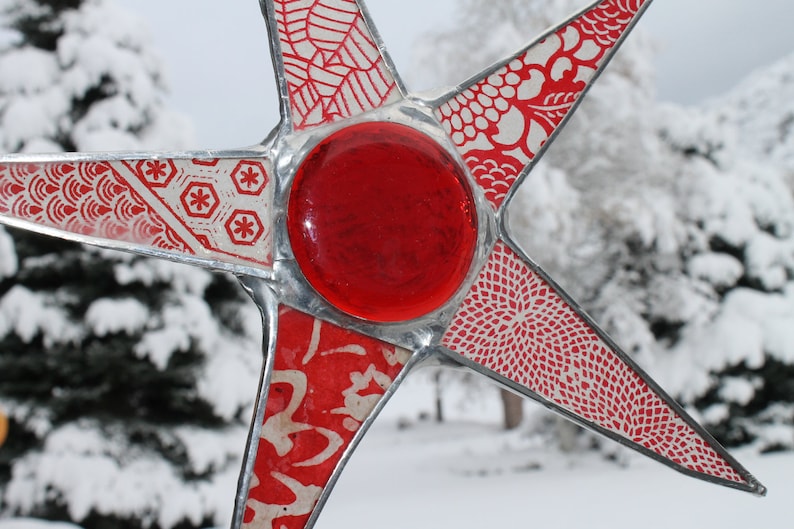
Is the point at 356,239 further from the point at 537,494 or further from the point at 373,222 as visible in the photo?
the point at 537,494

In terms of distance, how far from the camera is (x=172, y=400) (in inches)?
143

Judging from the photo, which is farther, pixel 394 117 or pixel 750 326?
pixel 750 326

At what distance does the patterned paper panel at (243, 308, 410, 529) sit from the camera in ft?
2.41

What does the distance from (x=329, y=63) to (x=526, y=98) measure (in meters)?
0.26

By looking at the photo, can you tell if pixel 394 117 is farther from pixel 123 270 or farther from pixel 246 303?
pixel 246 303

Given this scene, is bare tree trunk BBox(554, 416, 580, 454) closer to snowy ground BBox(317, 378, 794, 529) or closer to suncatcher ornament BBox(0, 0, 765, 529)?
snowy ground BBox(317, 378, 794, 529)

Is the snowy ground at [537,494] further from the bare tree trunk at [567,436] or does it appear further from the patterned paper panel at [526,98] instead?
the patterned paper panel at [526,98]

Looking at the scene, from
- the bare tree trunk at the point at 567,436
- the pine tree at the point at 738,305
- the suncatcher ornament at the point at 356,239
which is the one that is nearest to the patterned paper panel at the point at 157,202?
the suncatcher ornament at the point at 356,239

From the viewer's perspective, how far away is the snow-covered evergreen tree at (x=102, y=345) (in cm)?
329

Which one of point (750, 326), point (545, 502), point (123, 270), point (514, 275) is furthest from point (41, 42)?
point (750, 326)

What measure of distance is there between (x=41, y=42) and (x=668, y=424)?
4064mm

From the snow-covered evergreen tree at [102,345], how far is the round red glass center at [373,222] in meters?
2.87

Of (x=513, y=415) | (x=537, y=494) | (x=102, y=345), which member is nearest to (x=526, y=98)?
(x=537, y=494)

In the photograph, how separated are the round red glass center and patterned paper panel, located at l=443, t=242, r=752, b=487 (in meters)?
0.09
